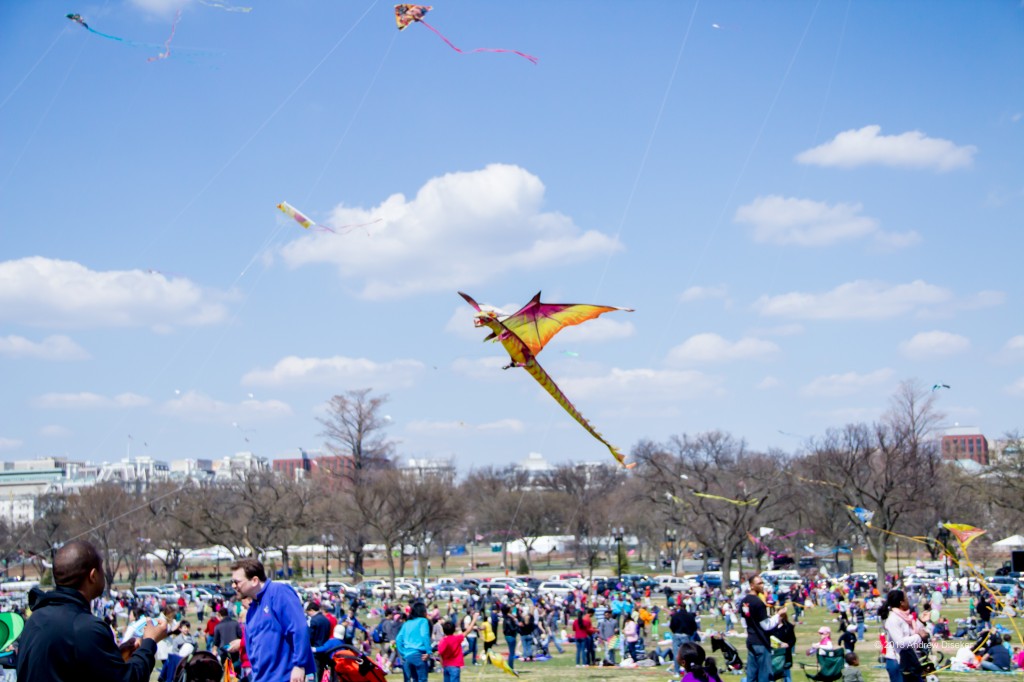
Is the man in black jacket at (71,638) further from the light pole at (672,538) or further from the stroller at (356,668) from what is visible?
the light pole at (672,538)

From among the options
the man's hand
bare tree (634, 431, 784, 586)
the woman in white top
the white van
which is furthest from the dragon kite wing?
the white van

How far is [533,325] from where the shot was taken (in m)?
12.1

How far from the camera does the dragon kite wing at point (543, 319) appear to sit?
38.9ft

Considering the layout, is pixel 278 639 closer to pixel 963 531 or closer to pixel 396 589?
pixel 963 531

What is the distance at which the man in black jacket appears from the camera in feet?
11.2

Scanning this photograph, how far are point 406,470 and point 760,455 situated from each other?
29285mm

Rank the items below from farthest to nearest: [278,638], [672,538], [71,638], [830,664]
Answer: [672,538], [830,664], [278,638], [71,638]

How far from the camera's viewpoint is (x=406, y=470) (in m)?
60.6

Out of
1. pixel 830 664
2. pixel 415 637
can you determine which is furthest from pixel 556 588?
pixel 415 637

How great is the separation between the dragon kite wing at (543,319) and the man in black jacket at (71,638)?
828cm

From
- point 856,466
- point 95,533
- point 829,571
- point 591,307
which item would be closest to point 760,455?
point 829,571

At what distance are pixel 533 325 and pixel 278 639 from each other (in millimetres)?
6713

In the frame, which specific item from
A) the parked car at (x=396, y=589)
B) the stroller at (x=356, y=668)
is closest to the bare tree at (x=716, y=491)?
the parked car at (x=396, y=589)

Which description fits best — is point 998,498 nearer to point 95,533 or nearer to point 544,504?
point 544,504
